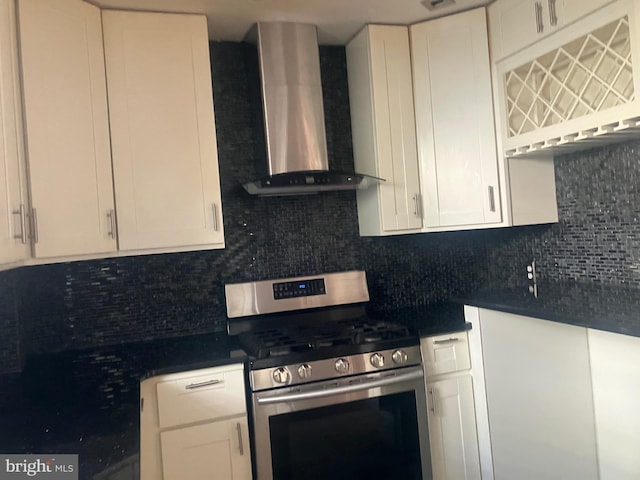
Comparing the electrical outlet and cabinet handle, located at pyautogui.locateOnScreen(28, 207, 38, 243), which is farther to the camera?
the electrical outlet

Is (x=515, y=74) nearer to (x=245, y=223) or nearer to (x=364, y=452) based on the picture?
(x=245, y=223)

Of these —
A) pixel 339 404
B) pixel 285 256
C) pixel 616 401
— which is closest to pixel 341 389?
pixel 339 404

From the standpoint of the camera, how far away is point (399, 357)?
212 cm

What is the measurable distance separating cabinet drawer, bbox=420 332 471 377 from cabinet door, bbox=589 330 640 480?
0.52 metres

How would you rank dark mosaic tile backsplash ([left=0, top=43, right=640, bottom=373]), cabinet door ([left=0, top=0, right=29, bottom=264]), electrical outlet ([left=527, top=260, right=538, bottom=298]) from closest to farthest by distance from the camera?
cabinet door ([left=0, top=0, right=29, bottom=264])
dark mosaic tile backsplash ([left=0, top=43, right=640, bottom=373])
electrical outlet ([left=527, top=260, right=538, bottom=298])

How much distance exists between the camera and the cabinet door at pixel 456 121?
7.66 feet

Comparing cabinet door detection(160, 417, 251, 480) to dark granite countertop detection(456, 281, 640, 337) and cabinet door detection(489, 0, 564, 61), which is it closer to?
dark granite countertop detection(456, 281, 640, 337)

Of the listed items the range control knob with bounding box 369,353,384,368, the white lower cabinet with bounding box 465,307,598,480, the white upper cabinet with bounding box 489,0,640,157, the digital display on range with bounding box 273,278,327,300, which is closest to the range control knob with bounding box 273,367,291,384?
the range control knob with bounding box 369,353,384,368

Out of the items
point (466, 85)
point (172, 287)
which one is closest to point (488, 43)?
point (466, 85)

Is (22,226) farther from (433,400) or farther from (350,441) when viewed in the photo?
(433,400)

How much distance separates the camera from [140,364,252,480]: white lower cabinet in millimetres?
1909

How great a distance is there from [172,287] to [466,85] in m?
1.70

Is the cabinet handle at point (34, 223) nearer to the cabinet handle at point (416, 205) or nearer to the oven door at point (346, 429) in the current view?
the oven door at point (346, 429)

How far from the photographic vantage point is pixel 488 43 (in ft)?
7.60
